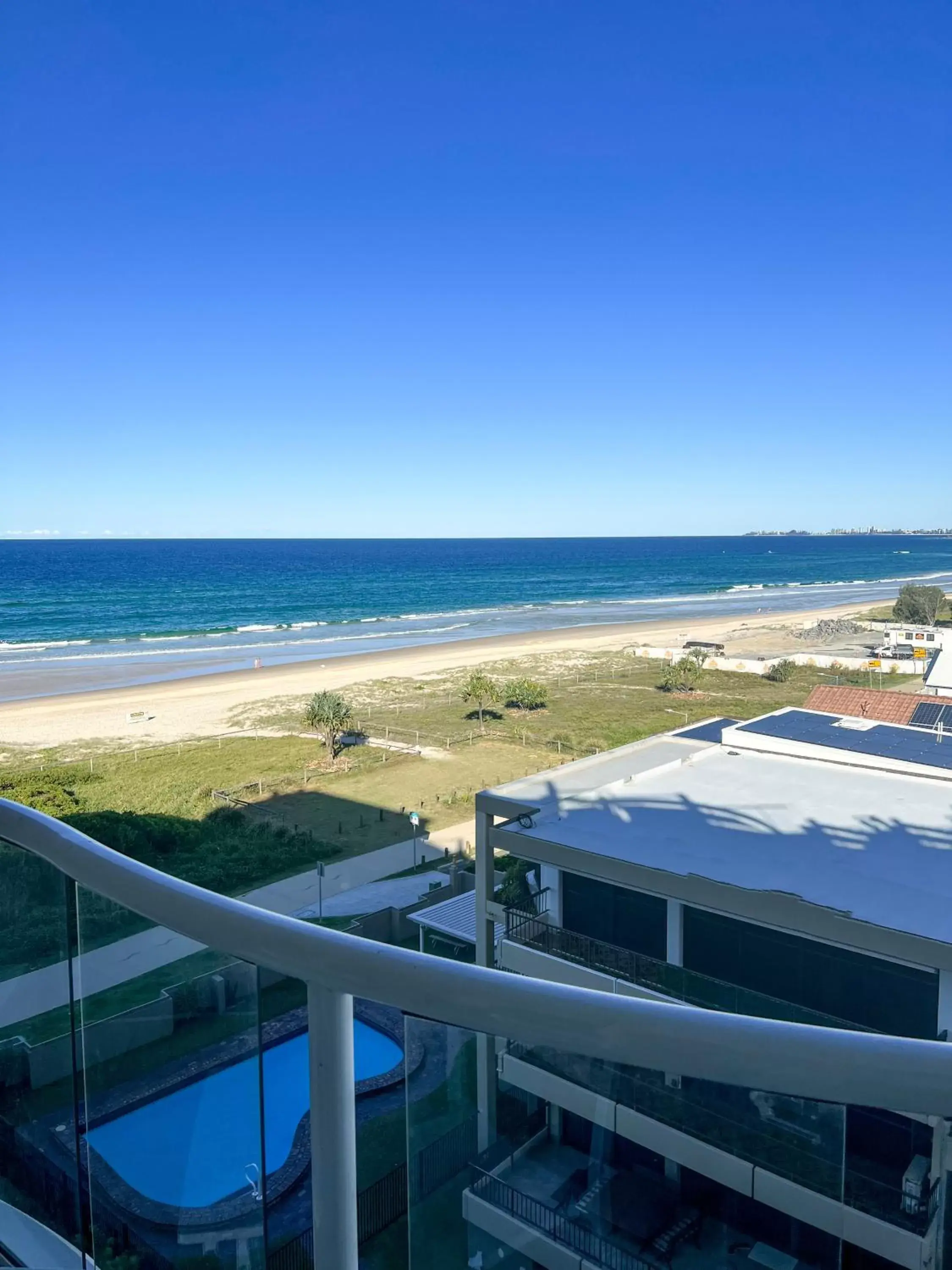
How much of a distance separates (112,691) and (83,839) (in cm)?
3532

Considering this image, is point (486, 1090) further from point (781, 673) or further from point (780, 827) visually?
point (781, 673)

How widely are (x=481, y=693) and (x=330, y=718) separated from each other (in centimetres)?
578

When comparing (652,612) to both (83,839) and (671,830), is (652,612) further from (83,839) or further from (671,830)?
(83,839)

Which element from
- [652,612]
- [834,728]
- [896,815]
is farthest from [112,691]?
[652,612]

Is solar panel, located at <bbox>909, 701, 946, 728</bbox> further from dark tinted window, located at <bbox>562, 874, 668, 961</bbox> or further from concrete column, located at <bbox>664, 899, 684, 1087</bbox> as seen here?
concrete column, located at <bbox>664, 899, 684, 1087</bbox>

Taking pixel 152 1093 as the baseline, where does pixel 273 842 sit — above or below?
below

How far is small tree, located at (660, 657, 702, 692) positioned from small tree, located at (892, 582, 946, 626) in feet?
74.3

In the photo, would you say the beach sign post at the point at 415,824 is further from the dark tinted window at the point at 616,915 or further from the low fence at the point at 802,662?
the low fence at the point at 802,662

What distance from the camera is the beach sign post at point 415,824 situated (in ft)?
51.7

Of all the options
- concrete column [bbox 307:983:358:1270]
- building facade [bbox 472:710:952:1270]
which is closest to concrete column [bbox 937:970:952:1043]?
building facade [bbox 472:710:952:1270]

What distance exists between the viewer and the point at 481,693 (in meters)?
27.8

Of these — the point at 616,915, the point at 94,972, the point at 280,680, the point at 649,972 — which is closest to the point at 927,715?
the point at 616,915

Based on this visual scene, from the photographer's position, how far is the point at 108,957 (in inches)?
65.9

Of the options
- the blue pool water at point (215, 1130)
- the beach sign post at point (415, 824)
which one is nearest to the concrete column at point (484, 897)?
the beach sign post at point (415, 824)
